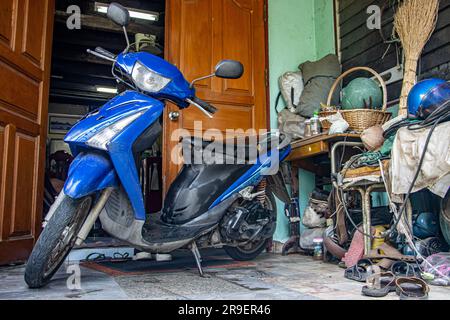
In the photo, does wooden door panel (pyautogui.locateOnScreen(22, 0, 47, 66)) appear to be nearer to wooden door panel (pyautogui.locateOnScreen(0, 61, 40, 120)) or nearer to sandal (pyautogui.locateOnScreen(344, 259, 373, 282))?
wooden door panel (pyautogui.locateOnScreen(0, 61, 40, 120))

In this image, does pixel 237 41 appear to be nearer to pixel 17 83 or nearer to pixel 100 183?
pixel 17 83

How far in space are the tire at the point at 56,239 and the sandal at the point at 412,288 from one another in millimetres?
1338

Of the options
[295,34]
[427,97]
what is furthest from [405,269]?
[295,34]

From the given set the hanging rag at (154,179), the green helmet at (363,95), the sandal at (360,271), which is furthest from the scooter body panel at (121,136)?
the hanging rag at (154,179)

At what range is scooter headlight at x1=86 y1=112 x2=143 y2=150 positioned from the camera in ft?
5.87

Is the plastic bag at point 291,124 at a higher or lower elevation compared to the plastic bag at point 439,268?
higher

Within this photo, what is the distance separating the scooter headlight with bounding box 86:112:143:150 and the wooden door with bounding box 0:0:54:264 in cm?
108

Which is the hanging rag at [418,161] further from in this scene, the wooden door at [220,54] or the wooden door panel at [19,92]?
the wooden door panel at [19,92]

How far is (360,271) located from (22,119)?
A: 2294mm

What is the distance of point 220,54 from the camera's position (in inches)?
145

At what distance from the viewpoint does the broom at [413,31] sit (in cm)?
279
